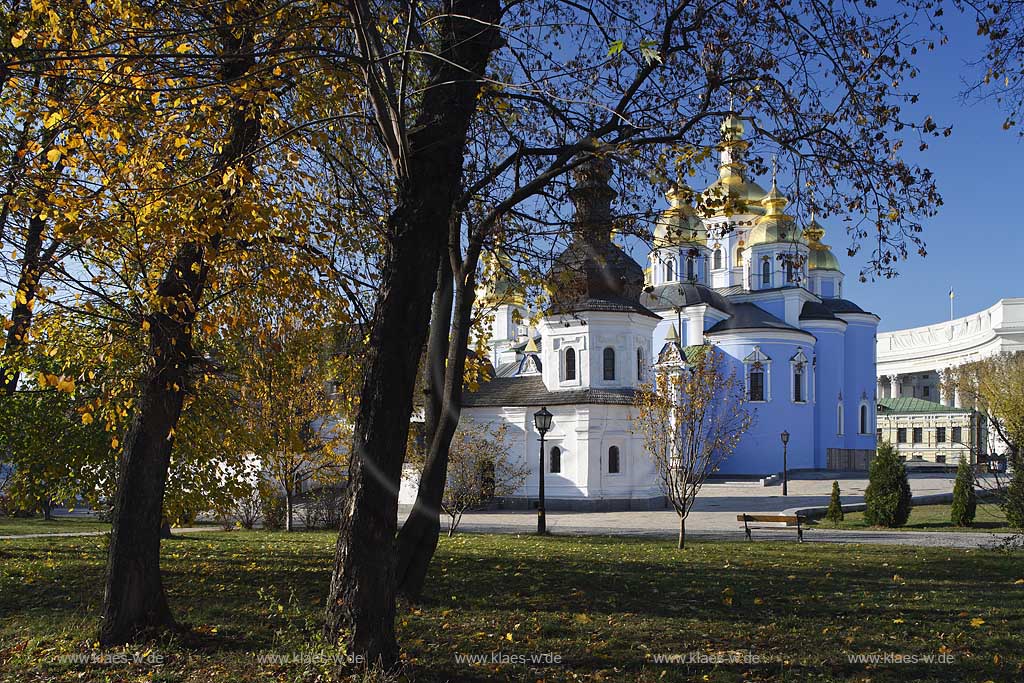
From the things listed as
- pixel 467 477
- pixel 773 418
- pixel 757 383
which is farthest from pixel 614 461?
pixel 773 418

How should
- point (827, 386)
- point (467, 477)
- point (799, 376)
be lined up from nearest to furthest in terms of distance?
point (467, 477) → point (799, 376) → point (827, 386)

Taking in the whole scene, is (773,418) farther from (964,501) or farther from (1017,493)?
(1017,493)

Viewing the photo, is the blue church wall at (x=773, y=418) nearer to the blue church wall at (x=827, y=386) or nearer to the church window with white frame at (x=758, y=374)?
the church window with white frame at (x=758, y=374)

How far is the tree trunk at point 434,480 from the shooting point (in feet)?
30.3

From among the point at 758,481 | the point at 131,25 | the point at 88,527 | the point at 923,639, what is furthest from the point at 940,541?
the point at 758,481

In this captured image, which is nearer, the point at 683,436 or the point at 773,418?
the point at 683,436

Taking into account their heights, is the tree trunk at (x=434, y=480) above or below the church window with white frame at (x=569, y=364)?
below

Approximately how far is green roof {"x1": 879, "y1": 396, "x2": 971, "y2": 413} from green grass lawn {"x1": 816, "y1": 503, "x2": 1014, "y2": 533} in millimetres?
52875

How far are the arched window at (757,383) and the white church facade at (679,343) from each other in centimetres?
8

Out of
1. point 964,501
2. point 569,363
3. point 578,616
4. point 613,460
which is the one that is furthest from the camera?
point 569,363

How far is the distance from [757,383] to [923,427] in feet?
126

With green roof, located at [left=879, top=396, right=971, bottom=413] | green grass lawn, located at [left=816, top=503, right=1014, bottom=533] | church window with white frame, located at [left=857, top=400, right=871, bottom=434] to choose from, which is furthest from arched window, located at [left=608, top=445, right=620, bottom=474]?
green roof, located at [left=879, top=396, right=971, bottom=413]

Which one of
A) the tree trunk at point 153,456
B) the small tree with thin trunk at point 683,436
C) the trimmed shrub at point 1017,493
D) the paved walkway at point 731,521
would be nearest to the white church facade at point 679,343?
the small tree with thin trunk at point 683,436

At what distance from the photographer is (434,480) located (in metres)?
9.73
